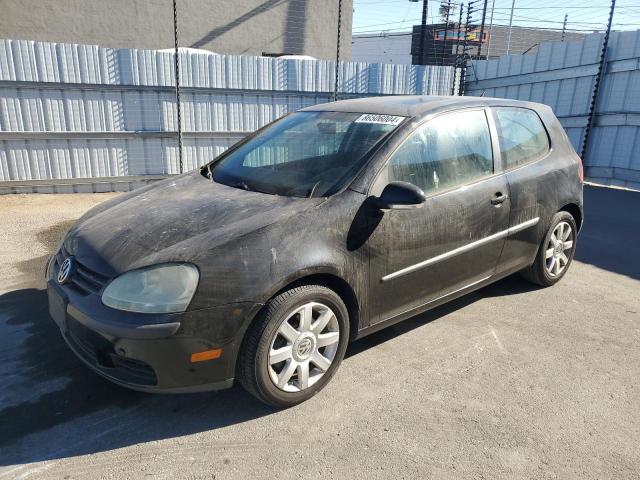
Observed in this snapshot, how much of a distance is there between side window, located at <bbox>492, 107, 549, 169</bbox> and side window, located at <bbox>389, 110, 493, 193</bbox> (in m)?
0.20

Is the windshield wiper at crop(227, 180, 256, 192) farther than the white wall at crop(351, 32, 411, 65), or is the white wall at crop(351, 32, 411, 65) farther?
the white wall at crop(351, 32, 411, 65)

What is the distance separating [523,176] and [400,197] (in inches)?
60.4

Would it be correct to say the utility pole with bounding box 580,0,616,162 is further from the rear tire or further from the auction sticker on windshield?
the auction sticker on windshield

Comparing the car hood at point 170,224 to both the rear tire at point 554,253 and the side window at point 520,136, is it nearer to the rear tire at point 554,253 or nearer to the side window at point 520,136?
the side window at point 520,136

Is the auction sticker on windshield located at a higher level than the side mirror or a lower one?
higher

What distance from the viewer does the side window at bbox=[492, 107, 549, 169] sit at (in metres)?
3.73

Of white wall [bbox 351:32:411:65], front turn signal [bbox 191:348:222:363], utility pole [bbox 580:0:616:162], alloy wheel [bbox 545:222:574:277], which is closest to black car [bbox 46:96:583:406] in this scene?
front turn signal [bbox 191:348:222:363]

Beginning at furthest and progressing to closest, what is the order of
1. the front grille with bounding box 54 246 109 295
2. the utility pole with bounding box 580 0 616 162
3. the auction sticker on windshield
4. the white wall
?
the white wall → the utility pole with bounding box 580 0 616 162 → the auction sticker on windshield → the front grille with bounding box 54 246 109 295

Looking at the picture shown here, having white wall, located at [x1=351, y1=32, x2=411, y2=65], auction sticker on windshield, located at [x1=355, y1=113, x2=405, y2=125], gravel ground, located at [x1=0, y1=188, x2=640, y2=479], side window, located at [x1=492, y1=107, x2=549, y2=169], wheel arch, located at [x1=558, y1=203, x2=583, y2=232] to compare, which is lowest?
gravel ground, located at [x1=0, y1=188, x2=640, y2=479]

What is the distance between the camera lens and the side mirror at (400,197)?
2730 mm

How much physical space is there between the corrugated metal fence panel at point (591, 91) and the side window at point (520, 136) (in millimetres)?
6813

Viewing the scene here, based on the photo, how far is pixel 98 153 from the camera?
8.02m

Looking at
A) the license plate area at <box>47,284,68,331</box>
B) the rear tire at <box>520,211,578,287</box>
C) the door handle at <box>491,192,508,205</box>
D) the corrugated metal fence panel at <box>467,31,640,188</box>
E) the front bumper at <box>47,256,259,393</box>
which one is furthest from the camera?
the corrugated metal fence panel at <box>467,31,640,188</box>

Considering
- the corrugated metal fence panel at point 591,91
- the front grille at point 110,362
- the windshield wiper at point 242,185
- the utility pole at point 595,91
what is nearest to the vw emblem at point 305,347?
the front grille at point 110,362
